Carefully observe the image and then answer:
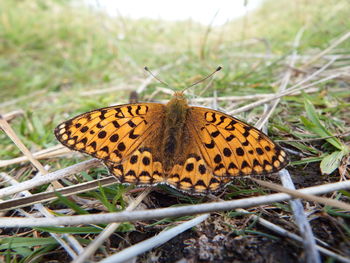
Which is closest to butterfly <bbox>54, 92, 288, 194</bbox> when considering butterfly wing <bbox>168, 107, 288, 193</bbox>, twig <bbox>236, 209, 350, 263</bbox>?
butterfly wing <bbox>168, 107, 288, 193</bbox>

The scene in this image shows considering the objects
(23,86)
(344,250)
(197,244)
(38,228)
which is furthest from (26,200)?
(23,86)

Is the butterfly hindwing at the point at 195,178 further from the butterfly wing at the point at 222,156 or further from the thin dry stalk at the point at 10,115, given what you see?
the thin dry stalk at the point at 10,115

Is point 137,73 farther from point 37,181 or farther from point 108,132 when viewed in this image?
point 37,181

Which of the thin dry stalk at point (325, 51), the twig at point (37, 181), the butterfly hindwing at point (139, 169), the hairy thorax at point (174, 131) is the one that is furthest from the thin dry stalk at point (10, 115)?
the thin dry stalk at point (325, 51)

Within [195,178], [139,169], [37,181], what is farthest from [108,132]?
[195,178]

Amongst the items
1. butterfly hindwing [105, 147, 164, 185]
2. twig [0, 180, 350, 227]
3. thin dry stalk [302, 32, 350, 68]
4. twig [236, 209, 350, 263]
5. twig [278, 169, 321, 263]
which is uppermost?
thin dry stalk [302, 32, 350, 68]

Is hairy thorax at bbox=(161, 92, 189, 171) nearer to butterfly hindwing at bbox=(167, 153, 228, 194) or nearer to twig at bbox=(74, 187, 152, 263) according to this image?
butterfly hindwing at bbox=(167, 153, 228, 194)
